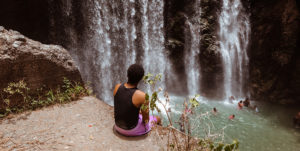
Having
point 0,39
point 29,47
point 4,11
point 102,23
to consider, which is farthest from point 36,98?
point 102,23

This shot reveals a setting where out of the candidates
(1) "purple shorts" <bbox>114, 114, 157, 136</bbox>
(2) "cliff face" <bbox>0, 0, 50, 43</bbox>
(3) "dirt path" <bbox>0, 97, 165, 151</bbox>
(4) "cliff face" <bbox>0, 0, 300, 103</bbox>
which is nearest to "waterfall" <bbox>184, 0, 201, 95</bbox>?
(4) "cliff face" <bbox>0, 0, 300, 103</bbox>

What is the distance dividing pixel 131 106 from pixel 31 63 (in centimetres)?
284

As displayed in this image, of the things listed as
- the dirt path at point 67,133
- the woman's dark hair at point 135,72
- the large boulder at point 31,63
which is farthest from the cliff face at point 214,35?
the woman's dark hair at point 135,72

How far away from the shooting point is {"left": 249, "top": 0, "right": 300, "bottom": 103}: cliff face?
1021 centimetres

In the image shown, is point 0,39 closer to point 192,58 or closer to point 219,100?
point 192,58

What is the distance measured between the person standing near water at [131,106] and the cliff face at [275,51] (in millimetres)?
10958

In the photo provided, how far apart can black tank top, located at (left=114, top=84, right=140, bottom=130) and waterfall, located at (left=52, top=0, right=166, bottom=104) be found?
24.7 feet

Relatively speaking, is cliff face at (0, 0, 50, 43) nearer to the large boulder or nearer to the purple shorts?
the large boulder

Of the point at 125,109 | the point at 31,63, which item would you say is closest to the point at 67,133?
the point at 125,109

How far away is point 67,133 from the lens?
124 inches

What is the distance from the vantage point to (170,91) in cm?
1262

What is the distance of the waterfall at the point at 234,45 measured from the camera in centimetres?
1155

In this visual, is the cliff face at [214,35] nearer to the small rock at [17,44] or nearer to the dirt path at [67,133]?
the small rock at [17,44]

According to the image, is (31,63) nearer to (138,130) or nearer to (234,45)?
(138,130)
